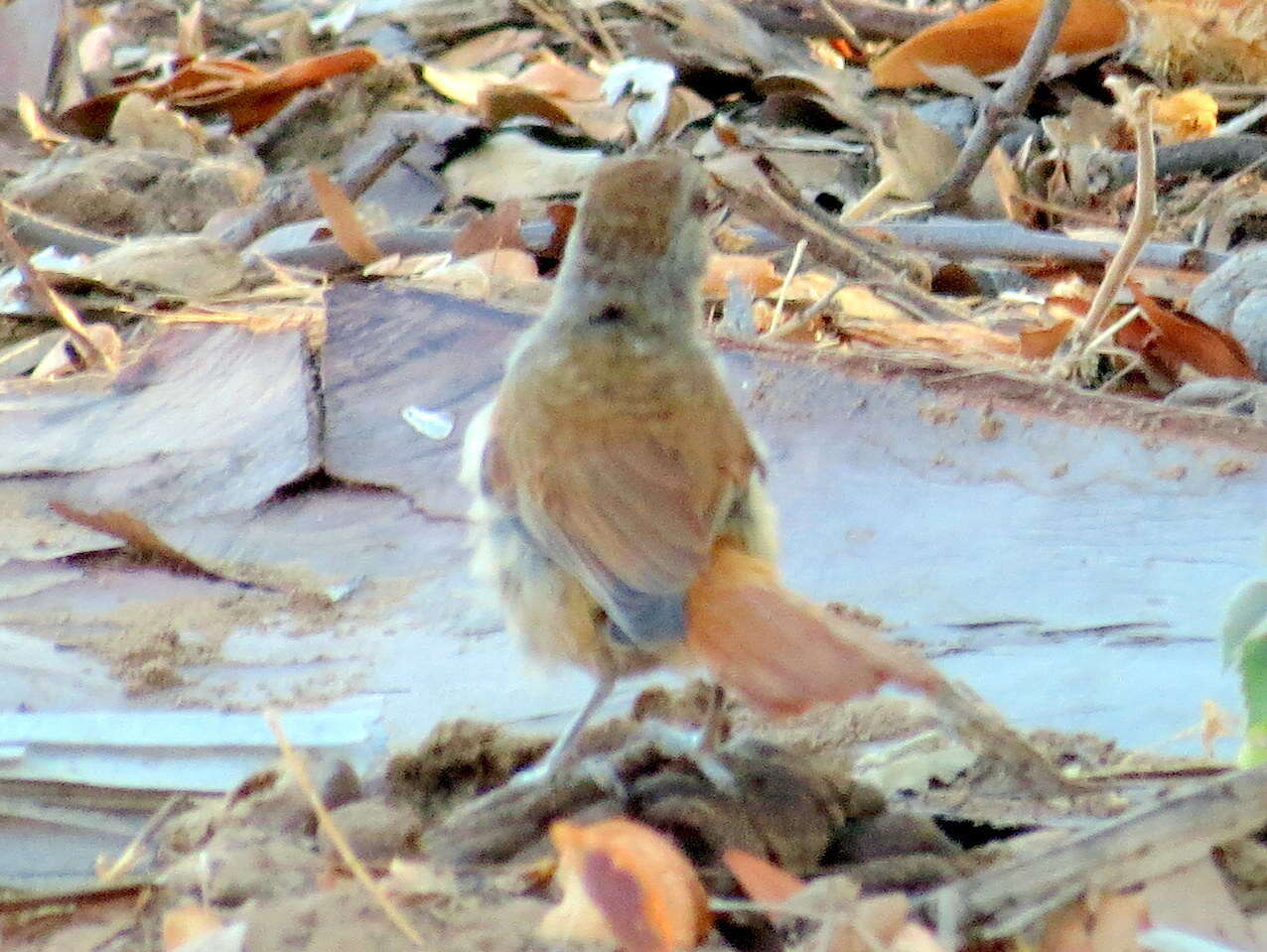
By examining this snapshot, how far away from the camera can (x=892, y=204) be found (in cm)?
529

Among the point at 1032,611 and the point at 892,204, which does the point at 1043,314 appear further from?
the point at 1032,611

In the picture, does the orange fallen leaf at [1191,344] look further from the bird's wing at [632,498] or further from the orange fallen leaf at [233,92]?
the orange fallen leaf at [233,92]

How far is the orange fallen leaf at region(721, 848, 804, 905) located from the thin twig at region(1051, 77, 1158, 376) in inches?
72.8

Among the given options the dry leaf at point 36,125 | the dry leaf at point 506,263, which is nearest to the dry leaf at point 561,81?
the dry leaf at point 506,263

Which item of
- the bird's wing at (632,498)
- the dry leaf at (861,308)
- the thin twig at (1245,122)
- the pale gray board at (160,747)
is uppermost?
the bird's wing at (632,498)

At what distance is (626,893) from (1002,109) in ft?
11.5

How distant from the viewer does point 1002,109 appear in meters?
4.93

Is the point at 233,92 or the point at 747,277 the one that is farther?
the point at 233,92

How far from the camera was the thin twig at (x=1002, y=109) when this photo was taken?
4770 mm

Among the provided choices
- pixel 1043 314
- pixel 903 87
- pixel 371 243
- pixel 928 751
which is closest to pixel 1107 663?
pixel 928 751

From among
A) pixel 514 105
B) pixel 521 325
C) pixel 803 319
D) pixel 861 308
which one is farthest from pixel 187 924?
pixel 514 105

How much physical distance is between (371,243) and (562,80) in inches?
61.0

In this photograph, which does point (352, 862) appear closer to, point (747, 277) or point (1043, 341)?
point (1043, 341)

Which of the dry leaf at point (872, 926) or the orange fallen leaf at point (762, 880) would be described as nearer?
the dry leaf at point (872, 926)
